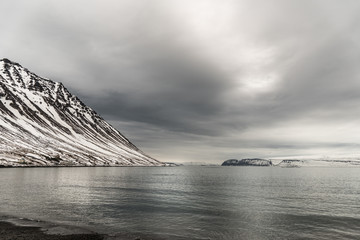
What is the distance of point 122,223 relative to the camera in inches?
1467

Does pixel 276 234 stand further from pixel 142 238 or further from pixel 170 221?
pixel 142 238

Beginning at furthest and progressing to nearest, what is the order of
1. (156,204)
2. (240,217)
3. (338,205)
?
(338,205) → (156,204) → (240,217)

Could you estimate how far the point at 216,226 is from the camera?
1452 inches

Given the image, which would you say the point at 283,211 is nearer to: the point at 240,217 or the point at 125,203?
the point at 240,217

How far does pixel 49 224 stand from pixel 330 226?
4097 centimetres

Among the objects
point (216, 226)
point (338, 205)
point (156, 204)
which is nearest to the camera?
point (216, 226)

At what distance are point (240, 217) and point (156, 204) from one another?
19.2m

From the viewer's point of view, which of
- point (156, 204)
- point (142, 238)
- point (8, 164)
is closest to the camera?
point (142, 238)

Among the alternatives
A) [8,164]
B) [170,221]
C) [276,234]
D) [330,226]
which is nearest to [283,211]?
[330,226]

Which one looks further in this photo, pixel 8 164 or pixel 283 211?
pixel 8 164

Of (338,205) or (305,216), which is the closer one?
(305,216)

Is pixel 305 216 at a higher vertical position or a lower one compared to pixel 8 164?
lower

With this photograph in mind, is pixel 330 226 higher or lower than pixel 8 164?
lower

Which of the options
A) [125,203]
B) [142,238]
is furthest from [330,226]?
[125,203]
